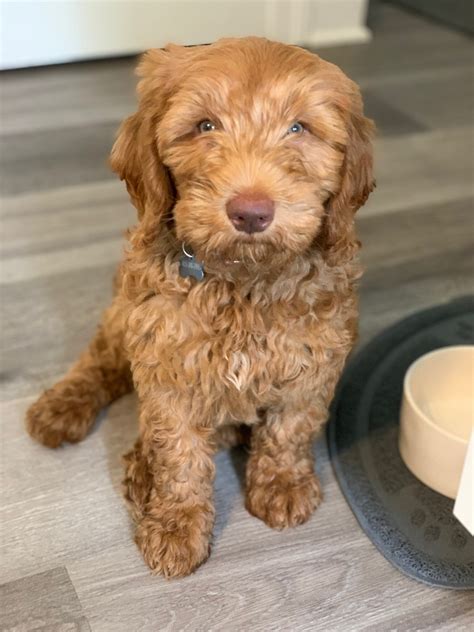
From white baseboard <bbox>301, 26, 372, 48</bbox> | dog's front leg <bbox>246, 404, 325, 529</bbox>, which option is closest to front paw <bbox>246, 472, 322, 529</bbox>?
dog's front leg <bbox>246, 404, 325, 529</bbox>

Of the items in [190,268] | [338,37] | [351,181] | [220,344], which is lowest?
[338,37]

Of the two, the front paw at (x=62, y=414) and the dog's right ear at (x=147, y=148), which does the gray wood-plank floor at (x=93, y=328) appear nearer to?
the front paw at (x=62, y=414)

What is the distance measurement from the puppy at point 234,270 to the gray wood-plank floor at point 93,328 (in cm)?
6

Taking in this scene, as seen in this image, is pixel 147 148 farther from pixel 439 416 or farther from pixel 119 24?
pixel 119 24

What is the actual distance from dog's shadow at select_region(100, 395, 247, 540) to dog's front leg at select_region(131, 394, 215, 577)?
8cm

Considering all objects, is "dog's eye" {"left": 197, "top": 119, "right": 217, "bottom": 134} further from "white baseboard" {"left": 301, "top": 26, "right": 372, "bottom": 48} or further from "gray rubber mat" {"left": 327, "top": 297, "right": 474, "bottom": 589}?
"white baseboard" {"left": 301, "top": 26, "right": 372, "bottom": 48}

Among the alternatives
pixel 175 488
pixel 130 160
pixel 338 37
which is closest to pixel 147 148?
pixel 130 160

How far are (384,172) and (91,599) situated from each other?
178 cm

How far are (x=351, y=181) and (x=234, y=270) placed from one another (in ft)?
0.69

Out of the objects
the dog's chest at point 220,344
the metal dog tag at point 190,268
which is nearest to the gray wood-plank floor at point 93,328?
the dog's chest at point 220,344

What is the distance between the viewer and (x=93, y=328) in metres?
1.88

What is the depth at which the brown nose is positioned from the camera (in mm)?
984

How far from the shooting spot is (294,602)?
1.28 meters

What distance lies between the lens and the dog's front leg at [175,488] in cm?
127
